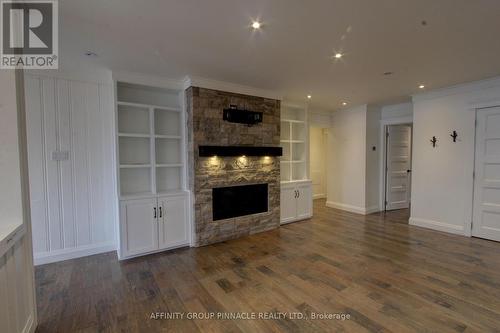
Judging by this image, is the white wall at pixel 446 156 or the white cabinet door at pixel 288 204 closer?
the white wall at pixel 446 156

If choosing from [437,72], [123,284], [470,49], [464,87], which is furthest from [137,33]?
[464,87]

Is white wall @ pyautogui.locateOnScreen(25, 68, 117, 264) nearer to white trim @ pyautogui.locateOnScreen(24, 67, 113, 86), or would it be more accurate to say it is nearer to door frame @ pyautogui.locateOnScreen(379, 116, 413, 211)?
white trim @ pyautogui.locateOnScreen(24, 67, 113, 86)

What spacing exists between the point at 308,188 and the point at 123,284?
4.13 meters

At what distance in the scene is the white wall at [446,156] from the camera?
14.2 feet

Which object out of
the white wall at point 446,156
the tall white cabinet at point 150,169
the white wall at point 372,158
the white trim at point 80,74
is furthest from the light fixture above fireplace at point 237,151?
the white wall at point 446,156

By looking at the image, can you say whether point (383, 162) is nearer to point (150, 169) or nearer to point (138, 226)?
point (150, 169)

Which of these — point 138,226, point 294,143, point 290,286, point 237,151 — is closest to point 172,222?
point 138,226

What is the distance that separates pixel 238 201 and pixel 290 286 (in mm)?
1958

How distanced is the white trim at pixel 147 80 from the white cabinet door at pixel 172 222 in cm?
187

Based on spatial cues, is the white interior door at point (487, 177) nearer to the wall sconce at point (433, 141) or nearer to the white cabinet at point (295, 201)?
the wall sconce at point (433, 141)

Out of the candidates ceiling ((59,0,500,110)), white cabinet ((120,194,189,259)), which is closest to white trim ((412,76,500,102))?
ceiling ((59,0,500,110))

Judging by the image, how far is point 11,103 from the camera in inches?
71.9

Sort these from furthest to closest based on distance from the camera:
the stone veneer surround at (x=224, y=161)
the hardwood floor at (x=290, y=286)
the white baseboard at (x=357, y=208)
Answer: the white baseboard at (x=357, y=208), the stone veneer surround at (x=224, y=161), the hardwood floor at (x=290, y=286)

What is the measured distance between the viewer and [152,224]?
3.75 meters
